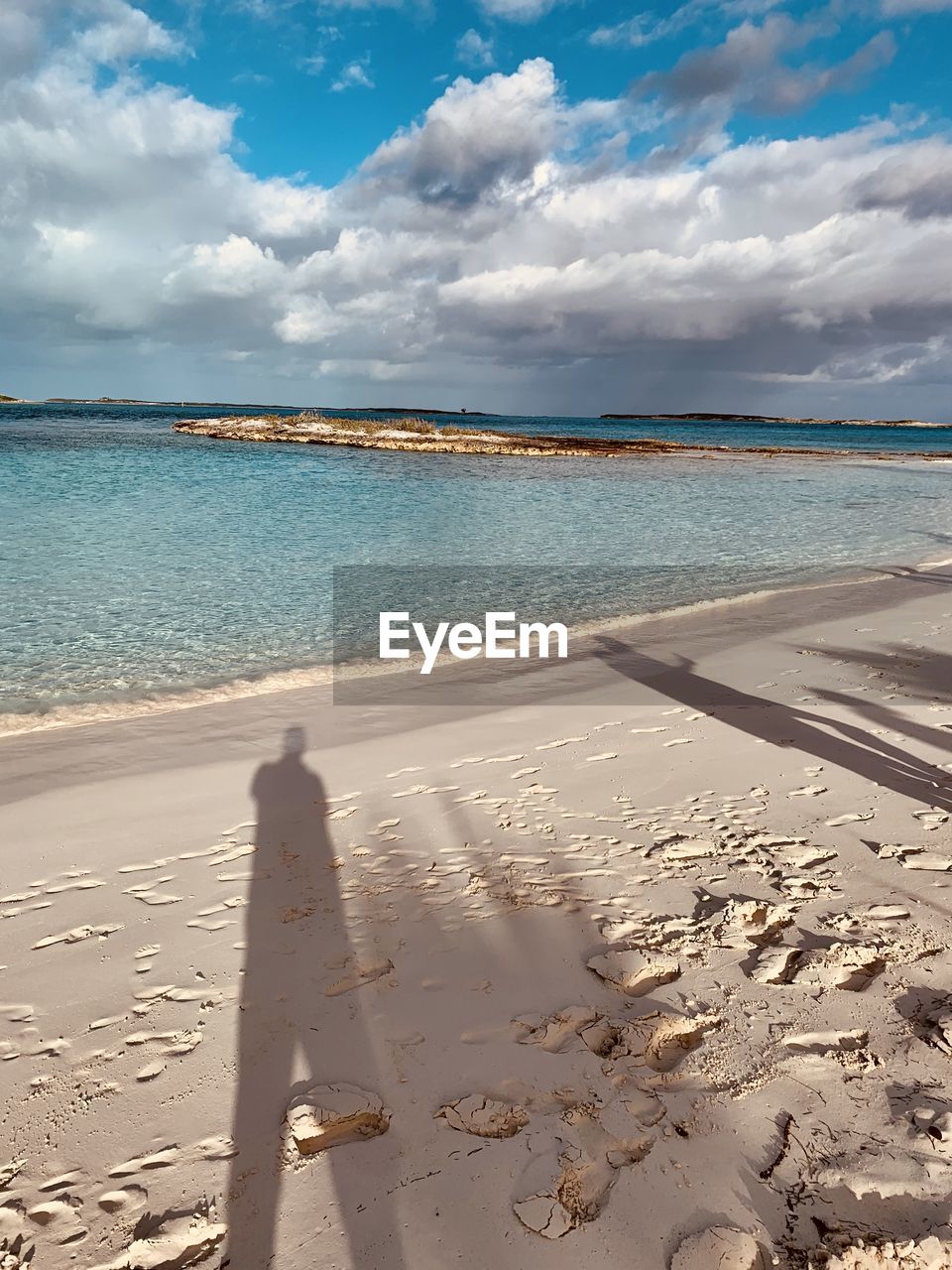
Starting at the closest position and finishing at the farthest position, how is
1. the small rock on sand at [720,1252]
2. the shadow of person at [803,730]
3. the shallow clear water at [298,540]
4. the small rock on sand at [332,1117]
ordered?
the small rock on sand at [720,1252] < the small rock on sand at [332,1117] < the shadow of person at [803,730] < the shallow clear water at [298,540]

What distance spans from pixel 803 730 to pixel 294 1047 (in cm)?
549

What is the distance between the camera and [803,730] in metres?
6.86

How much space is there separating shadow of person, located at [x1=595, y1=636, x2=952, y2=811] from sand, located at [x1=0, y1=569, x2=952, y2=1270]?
62mm

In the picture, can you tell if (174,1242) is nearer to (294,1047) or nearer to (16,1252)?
(16,1252)

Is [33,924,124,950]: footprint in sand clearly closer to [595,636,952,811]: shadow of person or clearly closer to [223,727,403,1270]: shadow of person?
[223,727,403,1270]: shadow of person

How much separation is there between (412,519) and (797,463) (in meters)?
42.4

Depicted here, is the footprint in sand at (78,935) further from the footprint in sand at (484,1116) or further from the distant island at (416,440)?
the distant island at (416,440)

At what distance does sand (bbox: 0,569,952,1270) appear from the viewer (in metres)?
2.41

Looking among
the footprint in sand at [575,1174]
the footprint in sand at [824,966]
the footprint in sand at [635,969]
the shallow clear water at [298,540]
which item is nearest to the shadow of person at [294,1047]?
the footprint in sand at [575,1174]

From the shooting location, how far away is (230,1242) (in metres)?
2.36

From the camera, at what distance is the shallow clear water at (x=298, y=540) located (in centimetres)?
1023

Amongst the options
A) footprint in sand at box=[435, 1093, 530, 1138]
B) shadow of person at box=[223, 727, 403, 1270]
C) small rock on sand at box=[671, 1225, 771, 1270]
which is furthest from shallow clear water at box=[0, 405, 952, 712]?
small rock on sand at box=[671, 1225, 771, 1270]

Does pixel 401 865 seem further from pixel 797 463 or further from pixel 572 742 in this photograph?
pixel 797 463

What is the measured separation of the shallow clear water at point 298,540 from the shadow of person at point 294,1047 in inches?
193
